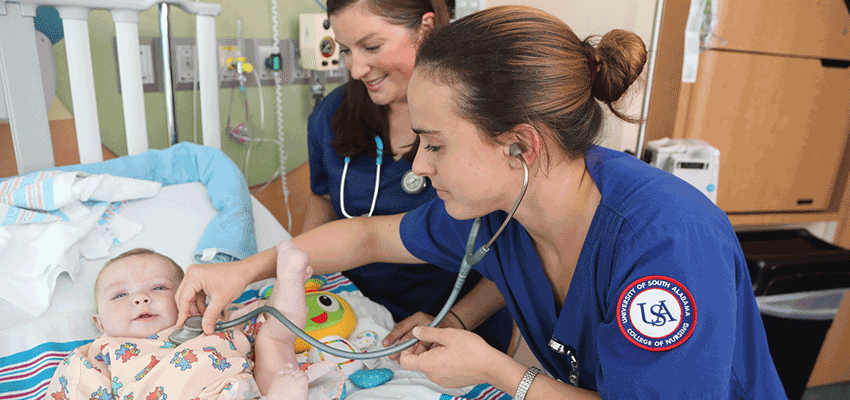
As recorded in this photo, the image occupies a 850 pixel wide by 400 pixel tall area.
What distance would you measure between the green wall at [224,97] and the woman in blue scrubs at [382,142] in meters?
0.72

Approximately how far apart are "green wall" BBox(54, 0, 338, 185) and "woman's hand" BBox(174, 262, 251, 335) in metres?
1.05

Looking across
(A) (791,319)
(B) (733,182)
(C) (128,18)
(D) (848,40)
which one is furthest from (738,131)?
(C) (128,18)

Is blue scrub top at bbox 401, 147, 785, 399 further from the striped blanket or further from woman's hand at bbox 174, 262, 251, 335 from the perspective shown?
woman's hand at bbox 174, 262, 251, 335

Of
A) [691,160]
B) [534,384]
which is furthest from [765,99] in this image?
[534,384]

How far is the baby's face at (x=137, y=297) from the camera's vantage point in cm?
114

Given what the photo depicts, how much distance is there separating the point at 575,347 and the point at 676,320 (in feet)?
0.81

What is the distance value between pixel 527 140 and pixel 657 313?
0.31 m

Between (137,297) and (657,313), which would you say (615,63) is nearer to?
(657,313)

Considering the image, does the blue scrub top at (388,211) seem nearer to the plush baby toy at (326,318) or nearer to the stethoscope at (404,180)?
the stethoscope at (404,180)

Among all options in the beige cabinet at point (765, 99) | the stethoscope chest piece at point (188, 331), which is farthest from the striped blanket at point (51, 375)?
the beige cabinet at point (765, 99)

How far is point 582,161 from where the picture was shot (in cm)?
91

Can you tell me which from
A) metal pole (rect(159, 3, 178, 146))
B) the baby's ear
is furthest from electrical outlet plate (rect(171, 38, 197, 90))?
the baby's ear

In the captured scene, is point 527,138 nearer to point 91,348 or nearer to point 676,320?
point 676,320

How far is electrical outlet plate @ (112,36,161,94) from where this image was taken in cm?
183
